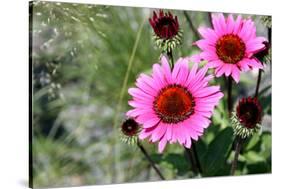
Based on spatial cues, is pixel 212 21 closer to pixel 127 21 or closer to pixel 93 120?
pixel 127 21

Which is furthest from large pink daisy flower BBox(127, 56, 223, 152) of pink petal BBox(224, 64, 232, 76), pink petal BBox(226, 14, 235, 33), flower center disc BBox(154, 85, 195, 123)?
pink petal BBox(226, 14, 235, 33)

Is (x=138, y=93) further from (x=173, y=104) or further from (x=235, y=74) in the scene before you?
(x=235, y=74)

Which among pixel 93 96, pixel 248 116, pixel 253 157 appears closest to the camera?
pixel 93 96

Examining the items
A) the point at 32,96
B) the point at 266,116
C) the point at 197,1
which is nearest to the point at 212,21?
the point at 197,1

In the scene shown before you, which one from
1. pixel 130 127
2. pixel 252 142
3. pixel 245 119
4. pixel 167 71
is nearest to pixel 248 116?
pixel 245 119

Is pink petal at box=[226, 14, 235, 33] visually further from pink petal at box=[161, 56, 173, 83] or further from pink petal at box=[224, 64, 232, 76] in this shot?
pink petal at box=[161, 56, 173, 83]

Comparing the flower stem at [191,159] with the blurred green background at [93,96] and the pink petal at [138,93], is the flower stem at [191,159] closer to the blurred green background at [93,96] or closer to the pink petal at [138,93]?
the blurred green background at [93,96]
